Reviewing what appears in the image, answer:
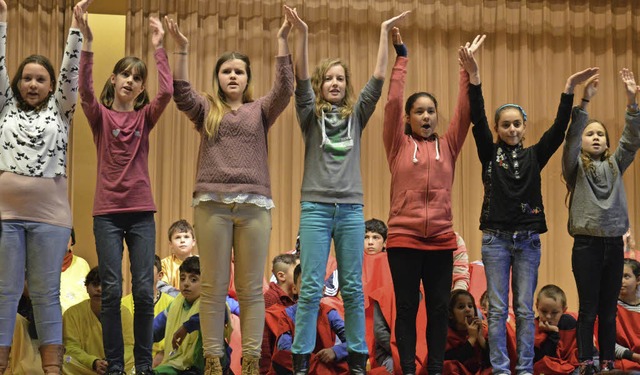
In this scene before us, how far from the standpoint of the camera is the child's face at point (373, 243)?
5363 millimetres

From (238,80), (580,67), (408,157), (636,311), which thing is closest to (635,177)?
(580,67)

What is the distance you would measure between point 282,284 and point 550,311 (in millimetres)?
1533

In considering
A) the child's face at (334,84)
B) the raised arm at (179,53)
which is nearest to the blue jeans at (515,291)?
the child's face at (334,84)

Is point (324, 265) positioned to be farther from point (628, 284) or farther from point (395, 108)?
point (628, 284)

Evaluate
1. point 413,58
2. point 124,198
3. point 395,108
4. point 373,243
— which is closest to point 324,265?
point 395,108

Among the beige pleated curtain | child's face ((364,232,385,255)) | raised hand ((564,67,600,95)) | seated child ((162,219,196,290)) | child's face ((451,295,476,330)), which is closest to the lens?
raised hand ((564,67,600,95))

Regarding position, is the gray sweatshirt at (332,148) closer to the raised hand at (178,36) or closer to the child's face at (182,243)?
the raised hand at (178,36)

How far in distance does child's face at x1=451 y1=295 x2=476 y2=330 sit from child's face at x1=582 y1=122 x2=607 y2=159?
941 millimetres

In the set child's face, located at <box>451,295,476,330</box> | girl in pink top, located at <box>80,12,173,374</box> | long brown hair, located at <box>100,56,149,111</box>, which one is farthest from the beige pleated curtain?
girl in pink top, located at <box>80,12,173,374</box>

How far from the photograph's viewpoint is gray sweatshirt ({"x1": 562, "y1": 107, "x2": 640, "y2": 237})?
4047 millimetres

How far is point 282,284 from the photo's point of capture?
5.09 metres

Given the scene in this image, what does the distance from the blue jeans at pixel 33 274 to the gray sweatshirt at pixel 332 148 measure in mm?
1069

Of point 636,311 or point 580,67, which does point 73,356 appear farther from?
point 580,67

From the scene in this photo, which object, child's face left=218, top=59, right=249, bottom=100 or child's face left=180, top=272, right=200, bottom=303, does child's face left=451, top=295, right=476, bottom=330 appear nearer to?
child's face left=180, top=272, right=200, bottom=303
